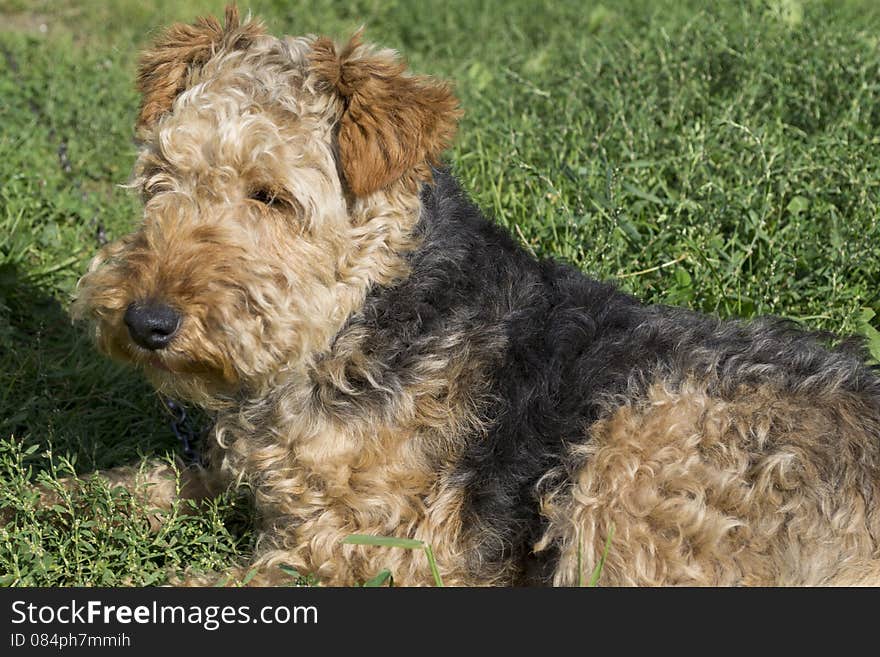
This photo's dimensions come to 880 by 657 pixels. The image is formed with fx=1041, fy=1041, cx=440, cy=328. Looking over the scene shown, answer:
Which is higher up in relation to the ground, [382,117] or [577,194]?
[382,117]

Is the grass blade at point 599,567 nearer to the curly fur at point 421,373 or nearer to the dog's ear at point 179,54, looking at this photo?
the curly fur at point 421,373

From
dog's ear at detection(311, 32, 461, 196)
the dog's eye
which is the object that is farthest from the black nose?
dog's ear at detection(311, 32, 461, 196)

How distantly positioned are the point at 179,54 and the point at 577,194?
249 centimetres

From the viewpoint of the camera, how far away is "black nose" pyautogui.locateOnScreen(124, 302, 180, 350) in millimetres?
3346

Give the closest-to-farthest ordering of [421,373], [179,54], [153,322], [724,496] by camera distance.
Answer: [153,322], [724,496], [421,373], [179,54]

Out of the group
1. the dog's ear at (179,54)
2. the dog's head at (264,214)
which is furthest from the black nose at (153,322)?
the dog's ear at (179,54)

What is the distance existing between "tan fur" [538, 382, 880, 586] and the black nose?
1.40 meters

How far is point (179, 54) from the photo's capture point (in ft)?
13.0

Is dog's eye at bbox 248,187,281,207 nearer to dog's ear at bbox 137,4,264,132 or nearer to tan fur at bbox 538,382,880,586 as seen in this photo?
dog's ear at bbox 137,4,264,132

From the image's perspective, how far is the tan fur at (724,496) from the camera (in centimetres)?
343

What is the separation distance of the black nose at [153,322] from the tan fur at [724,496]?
1.40m

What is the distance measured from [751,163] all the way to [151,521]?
3.83 metres

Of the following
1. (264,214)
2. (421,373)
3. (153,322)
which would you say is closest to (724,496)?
(421,373)

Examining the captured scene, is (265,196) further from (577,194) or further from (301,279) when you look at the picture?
(577,194)
